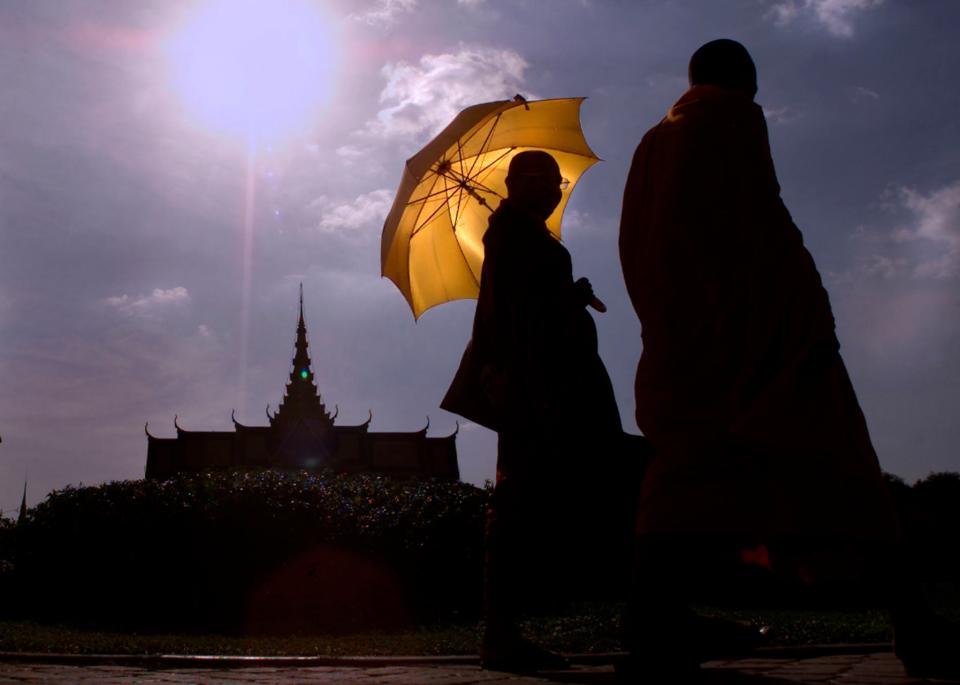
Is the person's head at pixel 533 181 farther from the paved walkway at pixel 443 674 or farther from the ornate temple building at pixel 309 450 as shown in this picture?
the ornate temple building at pixel 309 450

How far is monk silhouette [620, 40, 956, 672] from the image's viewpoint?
3082 mm

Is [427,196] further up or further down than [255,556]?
further up

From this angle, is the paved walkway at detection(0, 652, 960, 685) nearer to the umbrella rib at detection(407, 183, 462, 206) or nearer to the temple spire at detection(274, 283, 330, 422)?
the umbrella rib at detection(407, 183, 462, 206)

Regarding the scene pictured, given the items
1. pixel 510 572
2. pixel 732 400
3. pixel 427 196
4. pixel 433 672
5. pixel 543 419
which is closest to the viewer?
pixel 732 400

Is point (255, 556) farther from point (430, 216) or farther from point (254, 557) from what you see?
point (430, 216)

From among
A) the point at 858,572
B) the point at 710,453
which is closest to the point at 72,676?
the point at 710,453

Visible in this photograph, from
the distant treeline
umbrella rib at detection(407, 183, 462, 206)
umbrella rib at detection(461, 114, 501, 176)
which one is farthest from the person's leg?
the distant treeline

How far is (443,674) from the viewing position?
14.7 ft

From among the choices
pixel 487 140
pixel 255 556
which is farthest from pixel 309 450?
pixel 487 140

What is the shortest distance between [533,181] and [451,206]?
2116mm

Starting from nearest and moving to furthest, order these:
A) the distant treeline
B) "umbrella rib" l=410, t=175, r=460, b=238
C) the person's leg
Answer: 1. the person's leg
2. "umbrella rib" l=410, t=175, r=460, b=238
3. the distant treeline

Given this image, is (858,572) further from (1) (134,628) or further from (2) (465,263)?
(1) (134,628)

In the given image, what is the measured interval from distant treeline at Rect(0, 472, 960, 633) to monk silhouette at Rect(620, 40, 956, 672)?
287 inches

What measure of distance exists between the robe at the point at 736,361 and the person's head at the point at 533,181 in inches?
40.1
